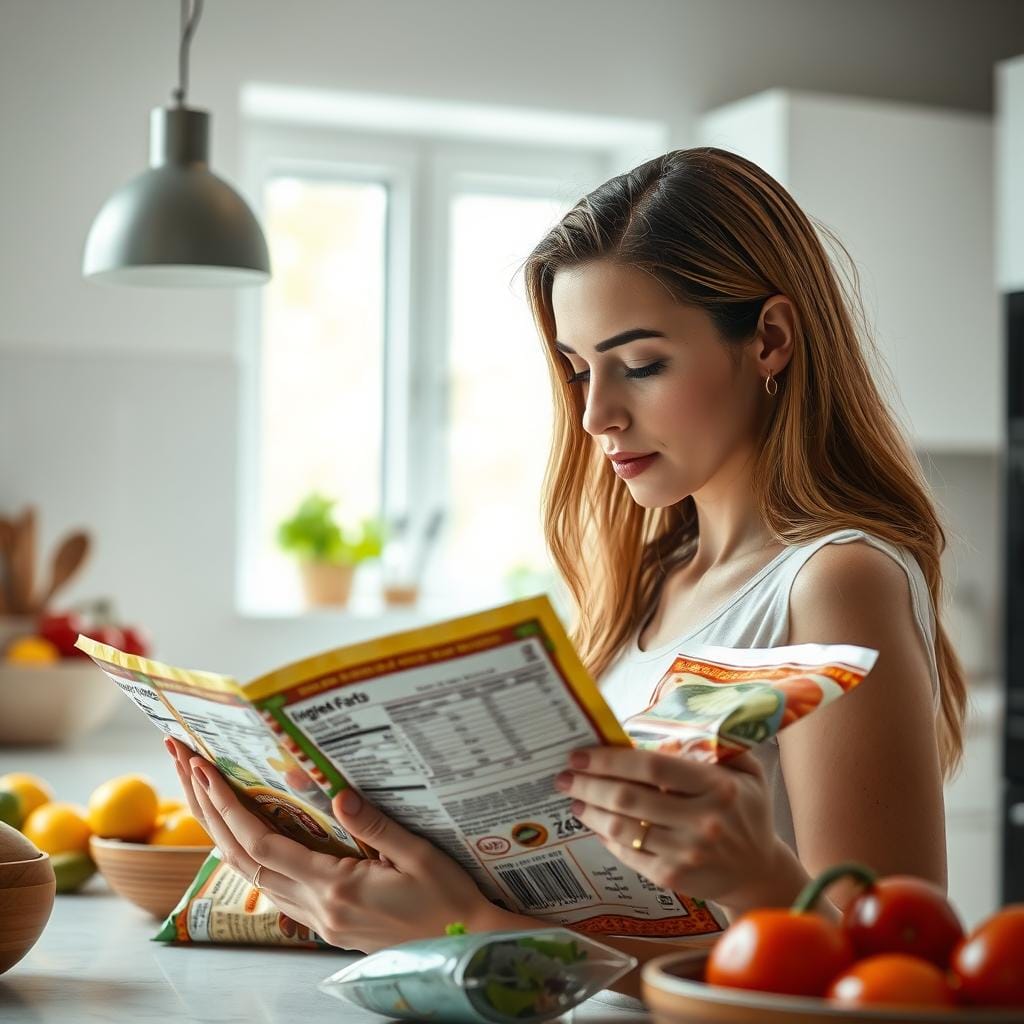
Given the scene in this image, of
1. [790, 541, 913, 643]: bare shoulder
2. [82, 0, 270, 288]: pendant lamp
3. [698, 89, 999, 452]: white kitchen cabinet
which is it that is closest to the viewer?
[790, 541, 913, 643]: bare shoulder

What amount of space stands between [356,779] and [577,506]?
765 mm

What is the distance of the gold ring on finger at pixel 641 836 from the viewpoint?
86cm

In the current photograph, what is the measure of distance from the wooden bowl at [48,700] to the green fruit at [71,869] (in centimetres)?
131

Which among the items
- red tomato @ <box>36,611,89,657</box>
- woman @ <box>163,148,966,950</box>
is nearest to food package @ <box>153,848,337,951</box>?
woman @ <box>163,148,966,950</box>

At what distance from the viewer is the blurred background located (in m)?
3.22

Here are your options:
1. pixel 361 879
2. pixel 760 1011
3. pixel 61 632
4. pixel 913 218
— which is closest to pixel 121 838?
pixel 361 879

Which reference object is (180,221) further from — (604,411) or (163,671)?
(163,671)

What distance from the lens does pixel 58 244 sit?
10.4ft

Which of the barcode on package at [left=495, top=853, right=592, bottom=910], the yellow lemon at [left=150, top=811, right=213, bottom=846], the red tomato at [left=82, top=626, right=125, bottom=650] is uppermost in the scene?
the red tomato at [left=82, top=626, right=125, bottom=650]

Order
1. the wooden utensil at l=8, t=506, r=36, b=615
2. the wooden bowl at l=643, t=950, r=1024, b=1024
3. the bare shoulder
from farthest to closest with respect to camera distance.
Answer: the wooden utensil at l=8, t=506, r=36, b=615, the bare shoulder, the wooden bowl at l=643, t=950, r=1024, b=1024

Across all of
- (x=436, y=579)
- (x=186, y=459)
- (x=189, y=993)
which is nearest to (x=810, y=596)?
(x=189, y=993)

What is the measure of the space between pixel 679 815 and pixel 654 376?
538 millimetres

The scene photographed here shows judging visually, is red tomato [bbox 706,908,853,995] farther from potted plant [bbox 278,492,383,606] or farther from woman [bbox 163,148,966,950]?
potted plant [bbox 278,492,383,606]

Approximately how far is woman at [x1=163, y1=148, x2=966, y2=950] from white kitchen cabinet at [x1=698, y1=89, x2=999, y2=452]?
81.8 inches
